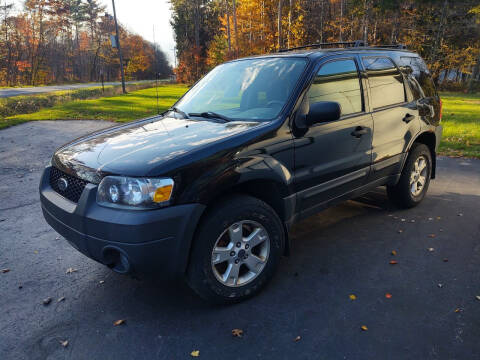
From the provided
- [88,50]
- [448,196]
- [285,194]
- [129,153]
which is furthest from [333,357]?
[88,50]

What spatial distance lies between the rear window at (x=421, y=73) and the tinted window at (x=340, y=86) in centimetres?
113

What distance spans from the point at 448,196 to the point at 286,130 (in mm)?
3530

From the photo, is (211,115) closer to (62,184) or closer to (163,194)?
(163,194)

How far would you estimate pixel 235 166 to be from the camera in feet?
8.89

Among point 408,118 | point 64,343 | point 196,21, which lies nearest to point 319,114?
point 408,118

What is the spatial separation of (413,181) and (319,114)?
7.80 feet

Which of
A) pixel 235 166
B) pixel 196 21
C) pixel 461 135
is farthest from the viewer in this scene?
pixel 196 21

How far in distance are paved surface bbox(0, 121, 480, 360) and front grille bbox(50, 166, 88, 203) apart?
2.90ft

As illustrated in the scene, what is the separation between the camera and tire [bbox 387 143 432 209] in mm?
4570

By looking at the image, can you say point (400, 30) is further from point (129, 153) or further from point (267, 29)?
point (129, 153)

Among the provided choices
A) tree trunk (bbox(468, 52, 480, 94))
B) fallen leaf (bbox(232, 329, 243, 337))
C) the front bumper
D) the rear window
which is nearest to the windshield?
the front bumper

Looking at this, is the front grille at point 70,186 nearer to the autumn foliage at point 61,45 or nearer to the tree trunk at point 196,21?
the autumn foliage at point 61,45

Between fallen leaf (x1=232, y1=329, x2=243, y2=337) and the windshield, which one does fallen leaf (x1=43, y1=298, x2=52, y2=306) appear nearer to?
fallen leaf (x1=232, y1=329, x2=243, y2=337)

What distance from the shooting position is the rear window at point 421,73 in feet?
14.8
